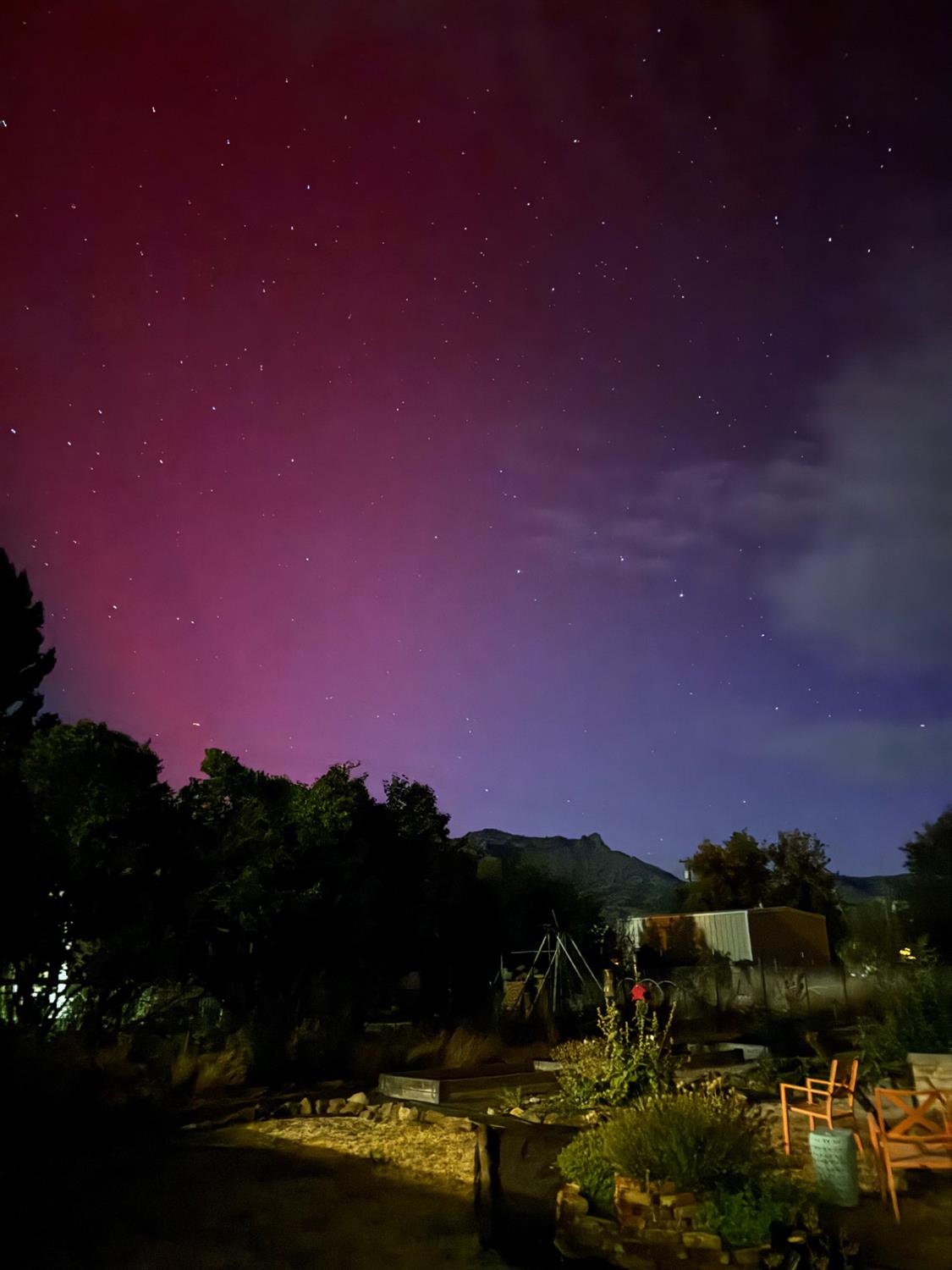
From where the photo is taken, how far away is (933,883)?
30891mm

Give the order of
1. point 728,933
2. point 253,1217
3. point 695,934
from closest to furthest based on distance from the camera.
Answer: point 253,1217, point 728,933, point 695,934

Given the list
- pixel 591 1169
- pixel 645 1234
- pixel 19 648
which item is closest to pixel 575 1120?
pixel 591 1169

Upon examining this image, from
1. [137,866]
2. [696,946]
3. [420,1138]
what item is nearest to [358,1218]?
[420,1138]

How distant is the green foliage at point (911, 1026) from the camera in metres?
10.9

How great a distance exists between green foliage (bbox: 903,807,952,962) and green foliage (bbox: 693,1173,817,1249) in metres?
21.0

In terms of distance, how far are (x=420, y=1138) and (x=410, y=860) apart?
12.4 meters

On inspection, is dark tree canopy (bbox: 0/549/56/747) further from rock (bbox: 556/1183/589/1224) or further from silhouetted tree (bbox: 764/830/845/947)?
silhouetted tree (bbox: 764/830/845/947)

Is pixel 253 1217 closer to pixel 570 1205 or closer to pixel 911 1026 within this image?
pixel 570 1205

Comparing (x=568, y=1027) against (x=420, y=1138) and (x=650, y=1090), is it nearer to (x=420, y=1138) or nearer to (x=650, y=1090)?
(x=420, y=1138)

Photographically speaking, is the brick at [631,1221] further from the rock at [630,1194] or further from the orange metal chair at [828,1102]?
the orange metal chair at [828,1102]

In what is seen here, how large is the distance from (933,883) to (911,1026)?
21954mm

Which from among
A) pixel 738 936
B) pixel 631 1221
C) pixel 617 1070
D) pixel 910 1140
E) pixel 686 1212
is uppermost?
pixel 738 936

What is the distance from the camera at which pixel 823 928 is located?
4156cm

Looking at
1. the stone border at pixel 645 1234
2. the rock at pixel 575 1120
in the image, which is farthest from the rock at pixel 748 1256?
the rock at pixel 575 1120
